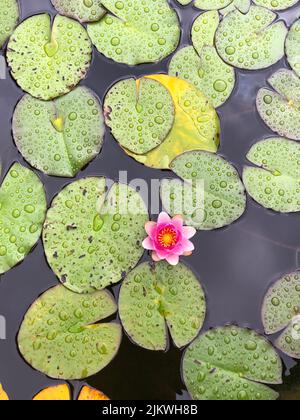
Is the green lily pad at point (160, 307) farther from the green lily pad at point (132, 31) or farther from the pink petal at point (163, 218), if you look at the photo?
the green lily pad at point (132, 31)

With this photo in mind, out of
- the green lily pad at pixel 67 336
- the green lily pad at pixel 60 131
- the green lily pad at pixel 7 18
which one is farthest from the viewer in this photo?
the green lily pad at pixel 7 18

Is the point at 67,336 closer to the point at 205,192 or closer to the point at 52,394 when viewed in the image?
the point at 52,394

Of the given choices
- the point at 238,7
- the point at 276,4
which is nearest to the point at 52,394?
the point at 238,7

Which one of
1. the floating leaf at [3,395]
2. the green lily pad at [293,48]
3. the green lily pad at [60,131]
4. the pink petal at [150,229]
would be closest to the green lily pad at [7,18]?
the green lily pad at [60,131]

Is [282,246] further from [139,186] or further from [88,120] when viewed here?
[88,120]

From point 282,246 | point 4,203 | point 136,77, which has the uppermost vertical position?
point 136,77

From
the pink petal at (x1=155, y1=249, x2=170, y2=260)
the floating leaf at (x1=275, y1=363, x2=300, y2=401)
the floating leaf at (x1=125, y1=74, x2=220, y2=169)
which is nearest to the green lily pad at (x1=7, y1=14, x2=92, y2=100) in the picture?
the floating leaf at (x1=125, y1=74, x2=220, y2=169)

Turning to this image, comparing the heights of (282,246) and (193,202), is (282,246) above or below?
below

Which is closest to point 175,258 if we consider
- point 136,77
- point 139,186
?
point 139,186
